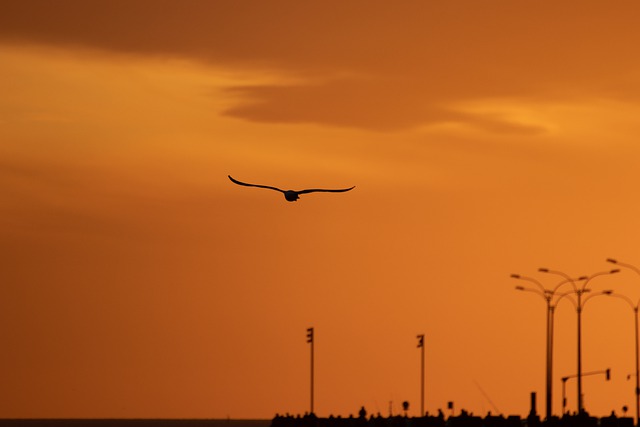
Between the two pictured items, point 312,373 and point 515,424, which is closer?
point 515,424

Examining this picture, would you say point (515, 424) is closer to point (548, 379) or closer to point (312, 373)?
point (548, 379)

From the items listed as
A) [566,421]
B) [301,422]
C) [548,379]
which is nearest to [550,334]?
[548,379]

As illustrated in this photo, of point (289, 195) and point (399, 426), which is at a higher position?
point (289, 195)

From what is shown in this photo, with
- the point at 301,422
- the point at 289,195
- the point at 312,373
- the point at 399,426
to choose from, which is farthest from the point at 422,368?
the point at 289,195

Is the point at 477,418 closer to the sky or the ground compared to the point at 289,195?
Answer: closer to the ground

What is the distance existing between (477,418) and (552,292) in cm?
2697

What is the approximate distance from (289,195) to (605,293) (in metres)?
45.0

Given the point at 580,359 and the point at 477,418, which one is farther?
the point at 580,359

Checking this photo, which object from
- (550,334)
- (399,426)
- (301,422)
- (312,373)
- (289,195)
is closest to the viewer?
(289,195)

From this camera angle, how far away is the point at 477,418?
336ft

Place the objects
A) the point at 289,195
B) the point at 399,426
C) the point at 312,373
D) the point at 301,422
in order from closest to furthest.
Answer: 1. the point at 289,195
2. the point at 399,426
3. the point at 301,422
4. the point at 312,373

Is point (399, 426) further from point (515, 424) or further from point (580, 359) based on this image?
point (580, 359)

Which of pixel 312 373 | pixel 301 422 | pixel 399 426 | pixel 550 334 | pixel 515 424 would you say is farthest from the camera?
pixel 312 373

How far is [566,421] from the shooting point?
103875 mm
